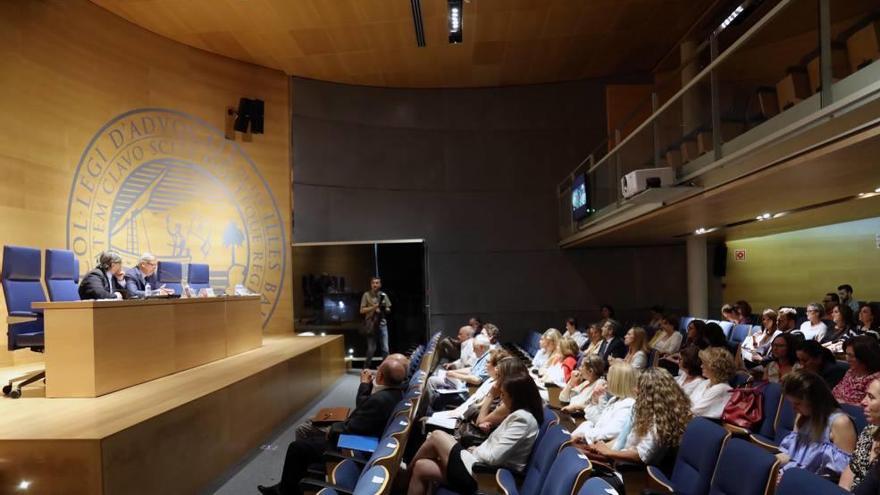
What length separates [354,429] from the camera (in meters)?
3.70

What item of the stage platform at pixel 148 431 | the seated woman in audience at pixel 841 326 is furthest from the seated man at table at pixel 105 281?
the seated woman in audience at pixel 841 326

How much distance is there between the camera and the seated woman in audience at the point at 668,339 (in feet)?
23.3

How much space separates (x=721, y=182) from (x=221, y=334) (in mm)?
5067

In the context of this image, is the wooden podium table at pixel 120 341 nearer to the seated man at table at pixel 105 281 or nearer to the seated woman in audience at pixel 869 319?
the seated man at table at pixel 105 281

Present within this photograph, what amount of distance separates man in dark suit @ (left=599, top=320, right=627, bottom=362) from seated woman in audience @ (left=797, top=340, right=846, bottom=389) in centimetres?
214

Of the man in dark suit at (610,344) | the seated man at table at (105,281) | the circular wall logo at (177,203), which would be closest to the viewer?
the seated man at table at (105,281)

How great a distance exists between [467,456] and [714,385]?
194 centimetres

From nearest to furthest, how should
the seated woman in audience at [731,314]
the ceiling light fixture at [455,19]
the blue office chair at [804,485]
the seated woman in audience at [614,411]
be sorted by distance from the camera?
the blue office chair at [804,485]
the seated woman in audience at [614,411]
the ceiling light fixture at [455,19]
the seated woman in audience at [731,314]

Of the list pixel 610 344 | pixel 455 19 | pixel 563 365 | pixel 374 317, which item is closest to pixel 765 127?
pixel 563 365

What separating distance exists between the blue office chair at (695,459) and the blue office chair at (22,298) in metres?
4.47

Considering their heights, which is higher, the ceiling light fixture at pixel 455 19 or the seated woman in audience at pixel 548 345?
the ceiling light fixture at pixel 455 19

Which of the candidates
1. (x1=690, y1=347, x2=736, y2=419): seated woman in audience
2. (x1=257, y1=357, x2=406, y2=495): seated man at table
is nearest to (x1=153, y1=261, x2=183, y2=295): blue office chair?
(x1=257, y1=357, x2=406, y2=495): seated man at table

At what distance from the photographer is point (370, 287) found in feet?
32.2

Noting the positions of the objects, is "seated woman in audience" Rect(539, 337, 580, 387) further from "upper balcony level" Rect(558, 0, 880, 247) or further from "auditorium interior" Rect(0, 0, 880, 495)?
"upper balcony level" Rect(558, 0, 880, 247)
